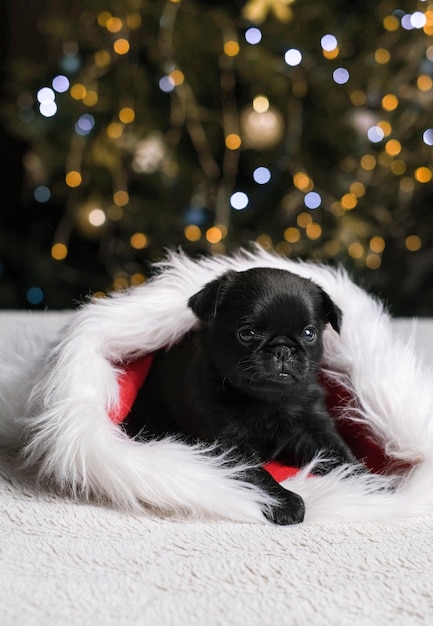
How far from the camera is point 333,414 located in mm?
1317

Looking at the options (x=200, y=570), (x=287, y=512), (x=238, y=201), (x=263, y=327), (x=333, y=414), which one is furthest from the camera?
(x=238, y=201)

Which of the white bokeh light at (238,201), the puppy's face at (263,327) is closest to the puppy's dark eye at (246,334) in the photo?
the puppy's face at (263,327)

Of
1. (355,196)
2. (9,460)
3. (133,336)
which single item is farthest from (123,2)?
(9,460)

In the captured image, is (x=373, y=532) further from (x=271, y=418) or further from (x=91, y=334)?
(x=91, y=334)

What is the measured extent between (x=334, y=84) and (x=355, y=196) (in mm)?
416

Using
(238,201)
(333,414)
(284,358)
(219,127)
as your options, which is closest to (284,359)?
(284,358)

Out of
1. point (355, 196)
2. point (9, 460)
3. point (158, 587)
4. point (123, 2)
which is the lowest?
point (9, 460)

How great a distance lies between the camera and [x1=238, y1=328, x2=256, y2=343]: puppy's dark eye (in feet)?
3.52

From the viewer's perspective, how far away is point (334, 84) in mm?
2688

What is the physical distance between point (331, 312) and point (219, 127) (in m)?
1.77

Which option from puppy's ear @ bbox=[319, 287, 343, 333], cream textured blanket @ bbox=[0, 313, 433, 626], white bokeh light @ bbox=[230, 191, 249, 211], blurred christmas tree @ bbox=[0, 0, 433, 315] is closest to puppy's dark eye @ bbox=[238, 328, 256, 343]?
puppy's ear @ bbox=[319, 287, 343, 333]

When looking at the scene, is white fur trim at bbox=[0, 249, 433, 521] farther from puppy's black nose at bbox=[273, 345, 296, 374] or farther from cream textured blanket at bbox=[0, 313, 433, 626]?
puppy's black nose at bbox=[273, 345, 296, 374]

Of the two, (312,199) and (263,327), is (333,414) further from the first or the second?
(312,199)

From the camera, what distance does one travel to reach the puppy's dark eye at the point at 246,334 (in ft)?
3.52
